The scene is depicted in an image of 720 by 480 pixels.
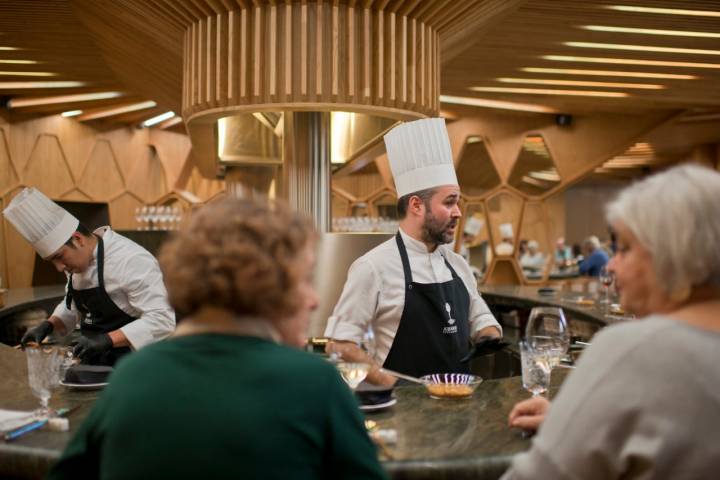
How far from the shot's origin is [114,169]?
1217cm

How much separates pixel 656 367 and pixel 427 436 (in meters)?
0.85

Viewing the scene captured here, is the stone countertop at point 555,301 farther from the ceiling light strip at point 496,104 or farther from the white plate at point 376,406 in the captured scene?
the ceiling light strip at point 496,104

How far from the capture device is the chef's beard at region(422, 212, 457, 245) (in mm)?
3277

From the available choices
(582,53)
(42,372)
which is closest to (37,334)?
(42,372)

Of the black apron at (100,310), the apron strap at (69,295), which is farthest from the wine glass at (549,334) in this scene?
the apron strap at (69,295)

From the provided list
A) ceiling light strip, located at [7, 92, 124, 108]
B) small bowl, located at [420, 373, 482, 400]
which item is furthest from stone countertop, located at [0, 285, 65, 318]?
small bowl, located at [420, 373, 482, 400]

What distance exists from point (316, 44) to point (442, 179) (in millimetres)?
1217

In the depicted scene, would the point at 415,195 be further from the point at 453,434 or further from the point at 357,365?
the point at 453,434

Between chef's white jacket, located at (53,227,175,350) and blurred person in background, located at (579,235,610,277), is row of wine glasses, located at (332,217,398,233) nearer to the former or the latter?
chef's white jacket, located at (53,227,175,350)

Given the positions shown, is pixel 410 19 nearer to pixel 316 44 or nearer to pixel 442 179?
pixel 316 44

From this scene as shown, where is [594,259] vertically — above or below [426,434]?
above

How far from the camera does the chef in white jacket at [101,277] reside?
3.73 meters

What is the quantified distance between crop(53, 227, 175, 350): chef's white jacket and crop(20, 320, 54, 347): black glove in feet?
0.81

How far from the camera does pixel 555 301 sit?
6.09m
